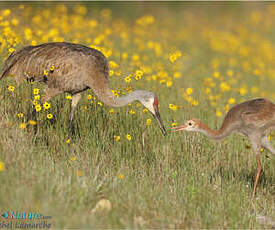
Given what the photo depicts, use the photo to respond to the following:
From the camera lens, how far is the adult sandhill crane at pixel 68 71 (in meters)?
6.16

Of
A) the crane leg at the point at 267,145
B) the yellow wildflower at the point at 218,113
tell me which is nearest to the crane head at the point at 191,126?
the crane leg at the point at 267,145

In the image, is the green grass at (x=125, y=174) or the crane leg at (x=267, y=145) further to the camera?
the crane leg at (x=267, y=145)

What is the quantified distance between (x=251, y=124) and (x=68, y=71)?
2.47 m

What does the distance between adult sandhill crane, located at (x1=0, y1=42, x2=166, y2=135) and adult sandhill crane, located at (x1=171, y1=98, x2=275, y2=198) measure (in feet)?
1.78

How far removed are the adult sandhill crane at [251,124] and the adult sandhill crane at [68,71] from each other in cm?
54

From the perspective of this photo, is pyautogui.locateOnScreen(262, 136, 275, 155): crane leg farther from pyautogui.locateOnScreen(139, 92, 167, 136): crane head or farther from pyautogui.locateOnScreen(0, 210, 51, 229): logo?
pyautogui.locateOnScreen(0, 210, 51, 229): logo

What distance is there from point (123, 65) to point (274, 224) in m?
4.02

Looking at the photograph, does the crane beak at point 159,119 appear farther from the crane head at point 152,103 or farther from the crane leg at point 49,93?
the crane leg at point 49,93

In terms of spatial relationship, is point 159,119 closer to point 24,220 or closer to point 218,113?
point 24,220

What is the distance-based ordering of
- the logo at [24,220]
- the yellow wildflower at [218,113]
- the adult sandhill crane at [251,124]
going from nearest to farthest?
1. the logo at [24,220]
2. the adult sandhill crane at [251,124]
3. the yellow wildflower at [218,113]

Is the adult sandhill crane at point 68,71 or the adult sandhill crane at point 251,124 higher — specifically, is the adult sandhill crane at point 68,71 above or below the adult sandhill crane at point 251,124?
above

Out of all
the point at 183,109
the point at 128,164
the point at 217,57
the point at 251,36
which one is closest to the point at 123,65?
the point at 183,109

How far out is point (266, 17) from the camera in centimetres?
1872

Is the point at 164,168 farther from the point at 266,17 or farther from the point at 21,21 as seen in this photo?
the point at 266,17
